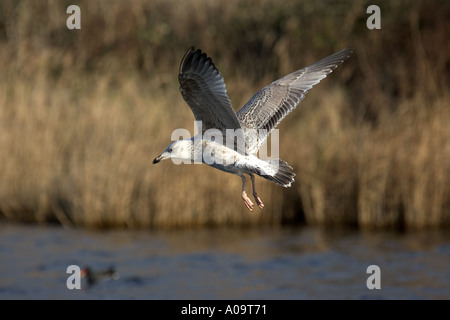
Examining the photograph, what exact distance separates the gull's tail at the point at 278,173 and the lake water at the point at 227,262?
12.2 feet

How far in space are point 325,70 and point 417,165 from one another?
14.5 feet

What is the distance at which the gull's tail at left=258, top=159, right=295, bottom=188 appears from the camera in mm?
6164

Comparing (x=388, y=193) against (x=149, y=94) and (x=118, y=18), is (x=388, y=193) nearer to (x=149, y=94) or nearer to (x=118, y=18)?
(x=149, y=94)

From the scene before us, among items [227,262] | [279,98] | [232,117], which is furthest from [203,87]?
[227,262]

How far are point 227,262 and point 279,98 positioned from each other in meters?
4.62

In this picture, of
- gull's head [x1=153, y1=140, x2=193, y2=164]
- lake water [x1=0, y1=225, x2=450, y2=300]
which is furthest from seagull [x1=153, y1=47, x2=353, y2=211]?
lake water [x1=0, y1=225, x2=450, y2=300]

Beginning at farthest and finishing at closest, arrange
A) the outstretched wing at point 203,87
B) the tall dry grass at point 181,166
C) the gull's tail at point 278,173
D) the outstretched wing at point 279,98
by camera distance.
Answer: the tall dry grass at point 181,166, the outstretched wing at point 279,98, the gull's tail at point 278,173, the outstretched wing at point 203,87

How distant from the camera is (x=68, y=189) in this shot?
38.5 ft

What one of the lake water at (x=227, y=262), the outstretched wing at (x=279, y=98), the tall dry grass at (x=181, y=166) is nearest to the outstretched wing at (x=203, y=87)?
the outstretched wing at (x=279, y=98)

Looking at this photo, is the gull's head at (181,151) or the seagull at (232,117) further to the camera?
the gull's head at (181,151)

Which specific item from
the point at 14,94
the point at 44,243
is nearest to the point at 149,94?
the point at 14,94

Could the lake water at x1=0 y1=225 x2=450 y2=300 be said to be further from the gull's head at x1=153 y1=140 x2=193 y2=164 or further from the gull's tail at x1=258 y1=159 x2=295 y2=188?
the gull's head at x1=153 y1=140 x2=193 y2=164

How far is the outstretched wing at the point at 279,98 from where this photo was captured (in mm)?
6867

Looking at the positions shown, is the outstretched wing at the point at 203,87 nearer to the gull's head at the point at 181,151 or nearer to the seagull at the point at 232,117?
the seagull at the point at 232,117
